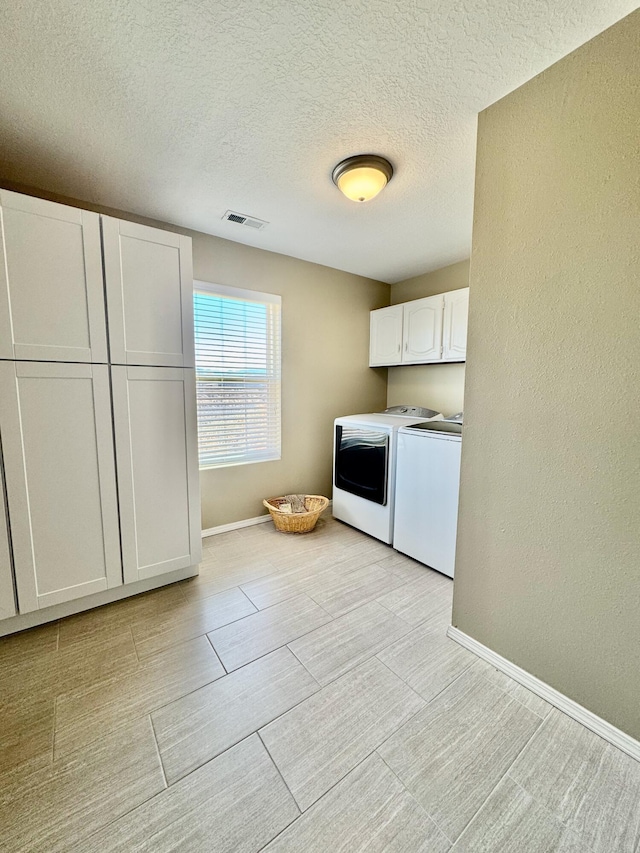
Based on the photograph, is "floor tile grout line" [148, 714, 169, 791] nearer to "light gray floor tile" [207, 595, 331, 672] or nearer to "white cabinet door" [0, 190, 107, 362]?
"light gray floor tile" [207, 595, 331, 672]

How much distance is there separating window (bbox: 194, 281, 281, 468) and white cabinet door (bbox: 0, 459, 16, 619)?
125cm

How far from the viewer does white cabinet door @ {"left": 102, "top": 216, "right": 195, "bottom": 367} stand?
1727mm

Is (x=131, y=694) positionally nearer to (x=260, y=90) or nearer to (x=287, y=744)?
(x=287, y=744)

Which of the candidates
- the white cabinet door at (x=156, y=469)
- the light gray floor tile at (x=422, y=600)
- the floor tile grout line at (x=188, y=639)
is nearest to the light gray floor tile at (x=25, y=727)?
the floor tile grout line at (x=188, y=639)

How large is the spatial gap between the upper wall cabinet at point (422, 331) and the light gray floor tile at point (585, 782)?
2.25 m

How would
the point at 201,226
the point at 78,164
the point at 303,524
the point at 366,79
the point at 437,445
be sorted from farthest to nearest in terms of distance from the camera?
the point at 303,524 < the point at 201,226 < the point at 437,445 < the point at 78,164 < the point at 366,79

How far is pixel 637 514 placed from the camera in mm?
1086

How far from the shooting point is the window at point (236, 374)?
8.57 feet

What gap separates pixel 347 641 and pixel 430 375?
96.3 inches

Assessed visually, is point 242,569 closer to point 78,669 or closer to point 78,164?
point 78,669

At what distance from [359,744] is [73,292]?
230 cm

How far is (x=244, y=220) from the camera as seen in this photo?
2297 mm

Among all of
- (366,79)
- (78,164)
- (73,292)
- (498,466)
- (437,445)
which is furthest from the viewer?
(437,445)

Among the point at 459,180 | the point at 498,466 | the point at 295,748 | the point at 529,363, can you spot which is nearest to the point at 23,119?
the point at 459,180
